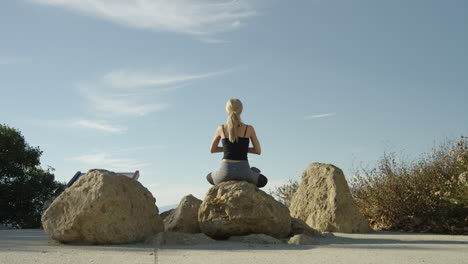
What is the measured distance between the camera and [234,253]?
19.0 ft

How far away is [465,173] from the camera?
30.0ft

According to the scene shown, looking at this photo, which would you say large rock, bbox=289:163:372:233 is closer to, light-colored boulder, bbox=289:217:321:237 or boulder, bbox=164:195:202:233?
light-colored boulder, bbox=289:217:321:237

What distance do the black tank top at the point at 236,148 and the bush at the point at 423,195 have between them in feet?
15.1

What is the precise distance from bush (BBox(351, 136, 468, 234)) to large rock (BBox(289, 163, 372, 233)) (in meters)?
1.30

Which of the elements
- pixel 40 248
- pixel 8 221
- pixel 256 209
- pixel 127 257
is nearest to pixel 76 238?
pixel 40 248

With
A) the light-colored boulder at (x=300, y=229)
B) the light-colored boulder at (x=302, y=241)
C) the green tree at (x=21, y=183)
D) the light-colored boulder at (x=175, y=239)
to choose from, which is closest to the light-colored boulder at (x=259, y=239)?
the light-colored boulder at (x=302, y=241)

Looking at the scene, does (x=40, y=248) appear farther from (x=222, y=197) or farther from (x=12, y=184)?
(x=12, y=184)

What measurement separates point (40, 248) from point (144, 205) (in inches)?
67.3

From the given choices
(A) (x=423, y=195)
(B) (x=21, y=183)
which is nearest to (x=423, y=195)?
(A) (x=423, y=195)

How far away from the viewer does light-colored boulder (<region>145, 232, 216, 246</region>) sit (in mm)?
6852

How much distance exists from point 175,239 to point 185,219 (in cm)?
119

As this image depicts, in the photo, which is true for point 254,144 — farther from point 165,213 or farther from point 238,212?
point 165,213

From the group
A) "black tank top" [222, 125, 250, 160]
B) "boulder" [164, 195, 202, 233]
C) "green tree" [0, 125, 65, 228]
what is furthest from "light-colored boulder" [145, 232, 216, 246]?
"green tree" [0, 125, 65, 228]

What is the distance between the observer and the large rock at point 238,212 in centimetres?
740
